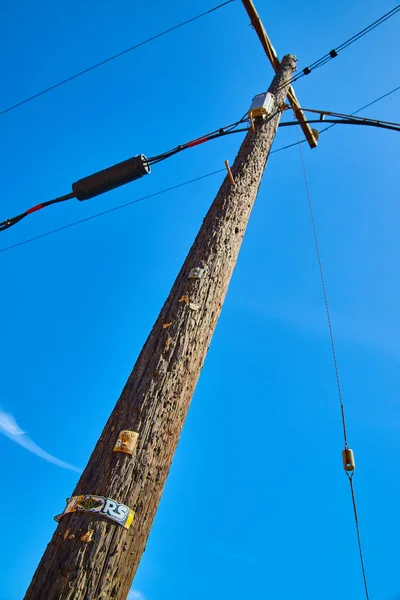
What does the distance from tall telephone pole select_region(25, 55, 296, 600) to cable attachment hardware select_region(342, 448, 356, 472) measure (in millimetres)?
2148

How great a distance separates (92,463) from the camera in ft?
6.82

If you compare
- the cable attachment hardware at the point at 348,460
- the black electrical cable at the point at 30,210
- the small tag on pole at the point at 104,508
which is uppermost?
the black electrical cable at the point at 30,210

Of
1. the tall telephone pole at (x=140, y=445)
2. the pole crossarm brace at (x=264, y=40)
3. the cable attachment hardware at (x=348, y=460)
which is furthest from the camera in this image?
the pole crossarm brace at (x=264, y=40)

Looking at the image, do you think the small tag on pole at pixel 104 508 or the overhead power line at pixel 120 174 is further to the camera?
the overhead power line at pixel 120 174

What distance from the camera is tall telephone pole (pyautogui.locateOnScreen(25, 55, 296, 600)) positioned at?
1675 mm

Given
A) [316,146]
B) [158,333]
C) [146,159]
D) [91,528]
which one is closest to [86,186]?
[146,159]

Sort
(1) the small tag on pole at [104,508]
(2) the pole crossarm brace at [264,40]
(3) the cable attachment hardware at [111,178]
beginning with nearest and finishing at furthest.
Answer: (1) the small tag on pole at [104,508] → (3) the cable attachment hardware at [111,178] → (2) the pole crossarm brace at [264,40]

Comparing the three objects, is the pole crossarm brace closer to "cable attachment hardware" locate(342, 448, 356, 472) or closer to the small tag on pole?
"cable attachment hardware" locate(342, 448, 356, 472)

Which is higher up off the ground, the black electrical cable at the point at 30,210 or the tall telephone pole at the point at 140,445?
the black electrical cable at the point at 30,210

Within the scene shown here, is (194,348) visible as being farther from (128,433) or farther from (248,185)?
(248,185)

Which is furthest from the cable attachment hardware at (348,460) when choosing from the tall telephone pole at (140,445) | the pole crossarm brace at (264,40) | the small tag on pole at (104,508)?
the pole crossarm brace at (264,40)

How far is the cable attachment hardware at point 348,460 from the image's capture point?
3.83 meters

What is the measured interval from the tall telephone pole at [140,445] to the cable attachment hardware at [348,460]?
7.05 ft

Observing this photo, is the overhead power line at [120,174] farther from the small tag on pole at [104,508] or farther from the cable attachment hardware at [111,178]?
the small tag on pole at [104,508]
